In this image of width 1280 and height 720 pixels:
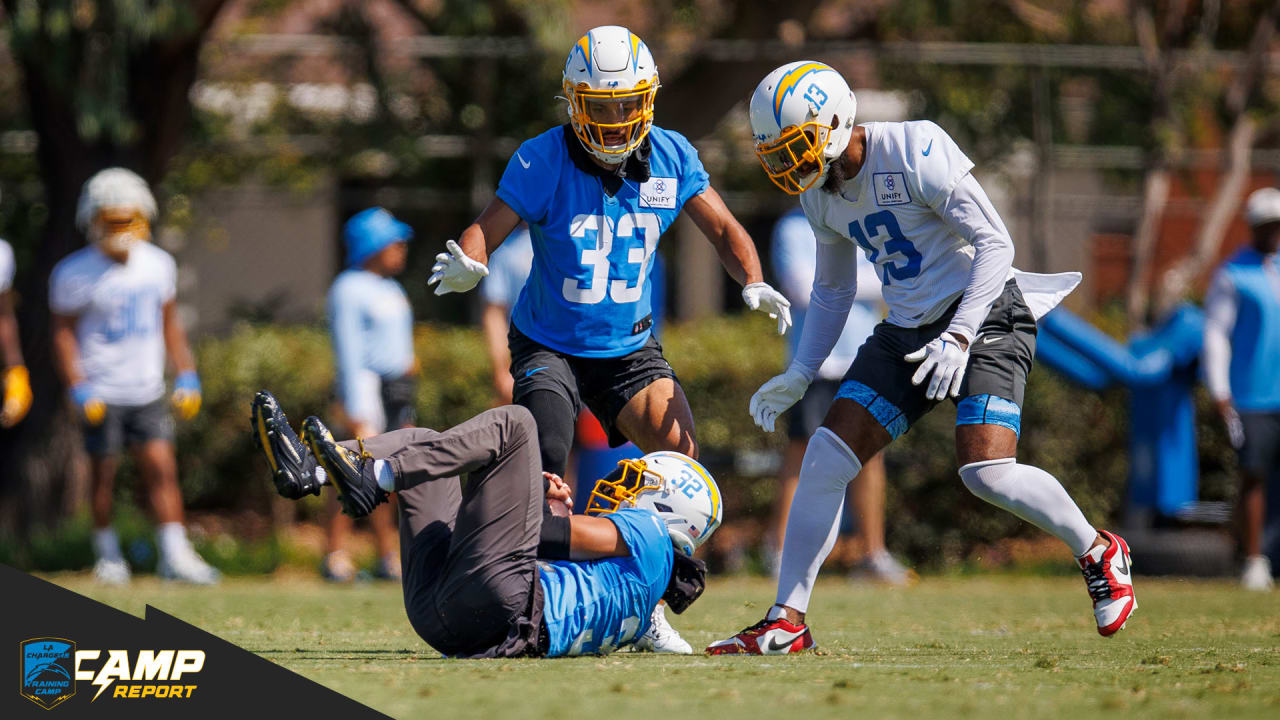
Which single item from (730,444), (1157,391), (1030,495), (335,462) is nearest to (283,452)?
(335,462)

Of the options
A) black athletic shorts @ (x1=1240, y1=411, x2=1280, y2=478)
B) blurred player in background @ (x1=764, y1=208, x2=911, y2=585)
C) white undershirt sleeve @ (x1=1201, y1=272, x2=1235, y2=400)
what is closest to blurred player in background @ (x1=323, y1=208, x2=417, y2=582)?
blurred player in background @ (x1=764, y1=208, x2=911, y2=585)

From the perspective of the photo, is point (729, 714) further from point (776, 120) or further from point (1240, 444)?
point (1240, 444)

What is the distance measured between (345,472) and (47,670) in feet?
3.21

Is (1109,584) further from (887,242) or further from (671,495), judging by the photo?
(671,495)

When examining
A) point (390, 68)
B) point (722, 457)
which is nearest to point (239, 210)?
point (390, 68)

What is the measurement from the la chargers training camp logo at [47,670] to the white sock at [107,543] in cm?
570

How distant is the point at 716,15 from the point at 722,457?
4527 mm

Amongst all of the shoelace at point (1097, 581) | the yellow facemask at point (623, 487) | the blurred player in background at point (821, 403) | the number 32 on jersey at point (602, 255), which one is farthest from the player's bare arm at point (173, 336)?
the shoelace at point (1097, 581)

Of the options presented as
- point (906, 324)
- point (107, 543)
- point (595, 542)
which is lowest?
point (107, 543)

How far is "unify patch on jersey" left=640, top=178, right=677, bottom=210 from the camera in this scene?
241 inches

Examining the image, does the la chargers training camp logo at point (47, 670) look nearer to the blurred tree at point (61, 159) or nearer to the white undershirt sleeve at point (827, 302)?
the white undershirt sleeve at point (827, 302)

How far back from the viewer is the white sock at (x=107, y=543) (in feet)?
31.9

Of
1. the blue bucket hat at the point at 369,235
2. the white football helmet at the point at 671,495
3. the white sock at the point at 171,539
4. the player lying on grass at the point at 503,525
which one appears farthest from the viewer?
the blue bucket hat at the point at 369,235

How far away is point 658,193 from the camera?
6141 mm
